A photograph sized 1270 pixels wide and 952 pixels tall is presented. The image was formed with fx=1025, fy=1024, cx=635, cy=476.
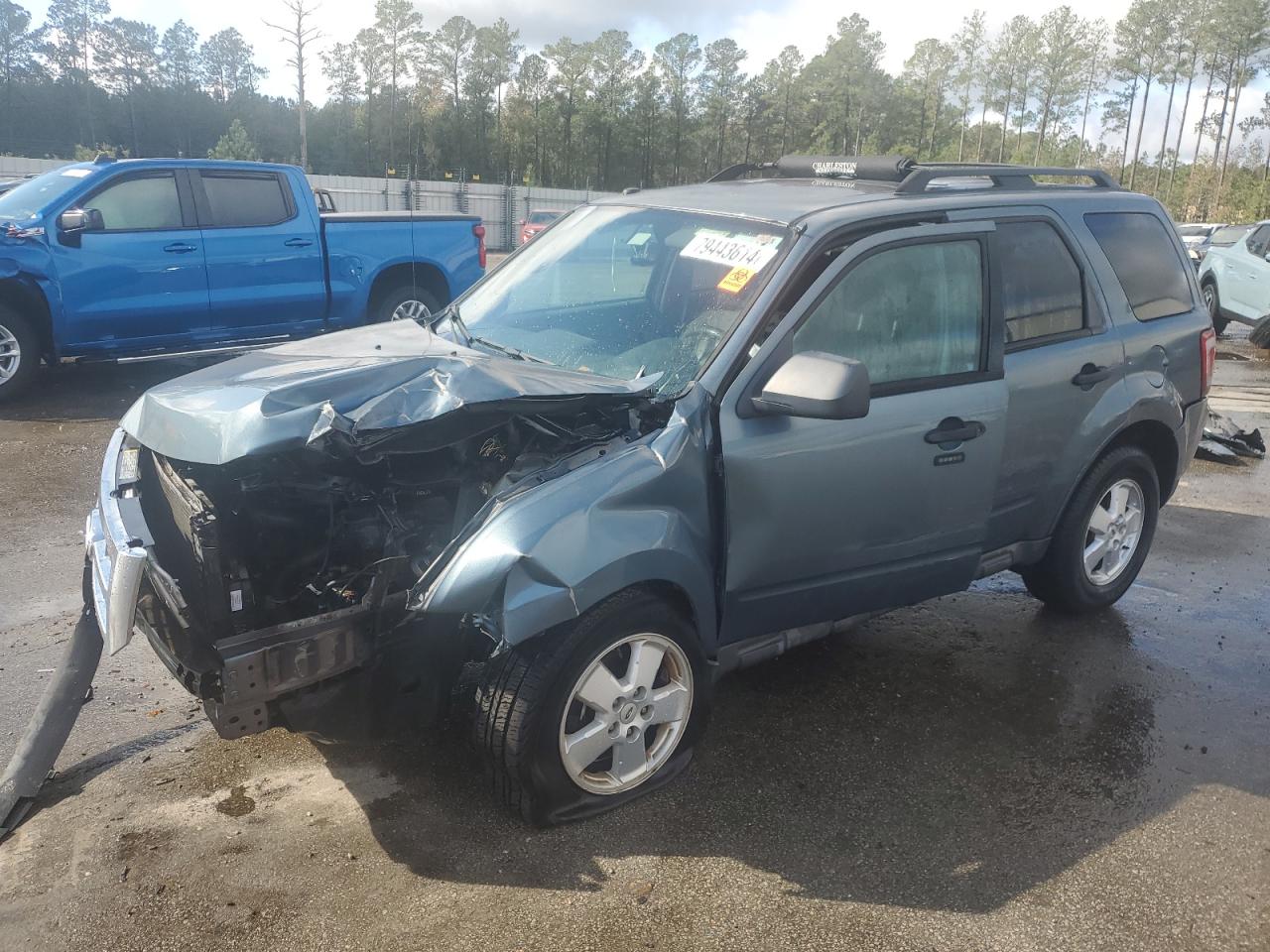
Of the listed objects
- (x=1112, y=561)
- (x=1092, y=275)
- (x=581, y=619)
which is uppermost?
(x=1092, y=275)

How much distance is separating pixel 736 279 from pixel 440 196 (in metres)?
35.1

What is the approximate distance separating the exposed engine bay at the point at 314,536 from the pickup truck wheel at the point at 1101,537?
93.5 inches

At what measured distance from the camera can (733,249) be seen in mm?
3598

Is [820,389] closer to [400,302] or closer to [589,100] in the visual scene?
[400,302]

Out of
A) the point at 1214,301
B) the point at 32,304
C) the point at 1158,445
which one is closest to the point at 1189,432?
the point at 1158,445

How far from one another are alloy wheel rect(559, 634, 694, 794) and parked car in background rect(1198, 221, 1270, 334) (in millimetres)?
14407

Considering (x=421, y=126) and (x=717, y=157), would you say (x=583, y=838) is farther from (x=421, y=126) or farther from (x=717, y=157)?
(x=717, y=157)

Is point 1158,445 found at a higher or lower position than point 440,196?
lower

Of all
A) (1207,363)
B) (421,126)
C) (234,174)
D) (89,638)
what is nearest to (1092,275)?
(1207,363)

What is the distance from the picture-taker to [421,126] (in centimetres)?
5994

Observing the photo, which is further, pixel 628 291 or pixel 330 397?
pixel 628 291

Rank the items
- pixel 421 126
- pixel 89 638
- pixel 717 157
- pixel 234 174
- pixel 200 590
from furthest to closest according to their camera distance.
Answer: pixel 717 157 < pixel 421 126 < pixel 234 174 < pixel 89 638 < pixel 200 590

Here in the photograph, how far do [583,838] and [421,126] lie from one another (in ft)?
204

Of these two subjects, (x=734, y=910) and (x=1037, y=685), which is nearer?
(x=734, y=910)
